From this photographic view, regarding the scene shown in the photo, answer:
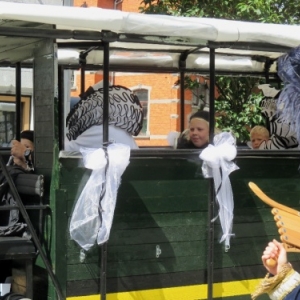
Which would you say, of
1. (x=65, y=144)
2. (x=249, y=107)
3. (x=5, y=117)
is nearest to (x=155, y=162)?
(x=65, y=144)

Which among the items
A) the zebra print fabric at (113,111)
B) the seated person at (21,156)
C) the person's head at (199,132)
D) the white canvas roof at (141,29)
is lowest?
the seated person at (21,156)

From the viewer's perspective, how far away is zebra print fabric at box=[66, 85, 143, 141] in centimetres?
440

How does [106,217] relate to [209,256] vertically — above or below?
above

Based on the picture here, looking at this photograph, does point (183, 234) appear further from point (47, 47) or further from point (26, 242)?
point (47, 47)

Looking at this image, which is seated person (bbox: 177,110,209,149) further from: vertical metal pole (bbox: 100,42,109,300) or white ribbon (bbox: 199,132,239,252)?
vertical metal pole (bbox: 100,42,109,300)

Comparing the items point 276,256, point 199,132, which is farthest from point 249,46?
point 276,256

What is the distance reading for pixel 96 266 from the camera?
162 inches

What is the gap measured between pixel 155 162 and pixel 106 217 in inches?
18.6

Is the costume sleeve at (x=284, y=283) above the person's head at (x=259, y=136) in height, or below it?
below

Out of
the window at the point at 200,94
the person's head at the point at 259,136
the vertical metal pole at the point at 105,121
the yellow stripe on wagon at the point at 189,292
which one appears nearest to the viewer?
the vertical metal pole at the point at 105,121

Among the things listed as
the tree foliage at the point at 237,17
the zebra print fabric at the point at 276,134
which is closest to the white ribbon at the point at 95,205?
the zebra print fabric at the point at 276,134

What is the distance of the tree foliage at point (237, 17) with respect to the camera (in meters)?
9.77

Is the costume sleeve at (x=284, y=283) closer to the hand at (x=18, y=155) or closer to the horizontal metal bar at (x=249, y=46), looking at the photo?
the horizontal metal bar at (x=249, y=46)

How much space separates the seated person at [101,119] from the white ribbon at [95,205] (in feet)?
0.93
